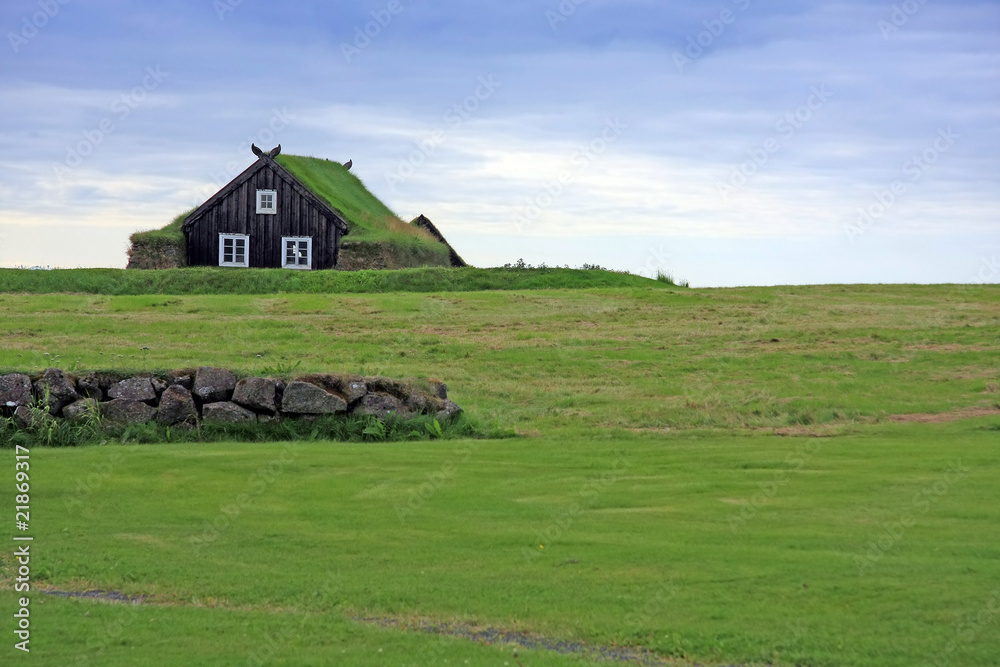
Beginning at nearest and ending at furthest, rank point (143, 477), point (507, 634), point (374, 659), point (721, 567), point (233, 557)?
point (374, 659) < point (507, 634) < point (721, 567) < point (233, 557) < point (143, 477)

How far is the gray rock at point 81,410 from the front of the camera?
Result: 57.9ft

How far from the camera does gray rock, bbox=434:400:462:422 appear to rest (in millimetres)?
18453

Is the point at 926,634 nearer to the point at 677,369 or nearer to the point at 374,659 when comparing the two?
the point at 374,659

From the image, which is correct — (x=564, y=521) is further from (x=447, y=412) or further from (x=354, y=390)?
(x=354, y=390)

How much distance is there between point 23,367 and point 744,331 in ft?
64.7

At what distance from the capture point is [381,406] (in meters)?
18.2

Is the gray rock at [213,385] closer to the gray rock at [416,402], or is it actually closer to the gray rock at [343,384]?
the gray rock at [343,384]

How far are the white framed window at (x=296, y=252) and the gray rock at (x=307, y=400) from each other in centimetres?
4086

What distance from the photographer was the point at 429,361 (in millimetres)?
24734

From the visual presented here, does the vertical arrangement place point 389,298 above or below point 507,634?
above

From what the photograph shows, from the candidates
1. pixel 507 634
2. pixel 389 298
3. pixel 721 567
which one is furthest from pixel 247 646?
pixel 389 298

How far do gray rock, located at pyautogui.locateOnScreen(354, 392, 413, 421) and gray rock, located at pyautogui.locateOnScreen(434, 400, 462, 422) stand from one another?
544 mm

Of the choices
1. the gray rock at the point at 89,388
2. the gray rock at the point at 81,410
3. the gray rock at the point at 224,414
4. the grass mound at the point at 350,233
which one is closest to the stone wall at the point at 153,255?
the grass mound at the point at 350,233

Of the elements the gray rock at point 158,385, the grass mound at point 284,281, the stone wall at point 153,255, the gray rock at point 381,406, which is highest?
the stone wall at point 153,255
